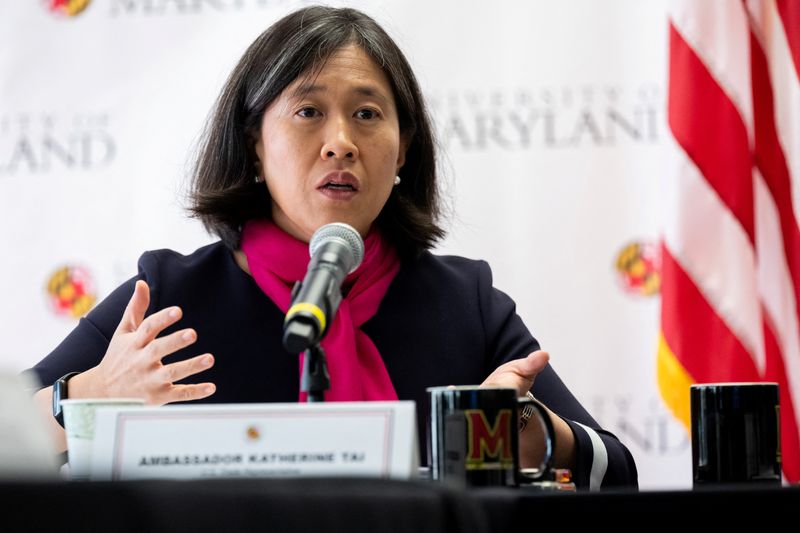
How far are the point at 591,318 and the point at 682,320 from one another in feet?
0.87

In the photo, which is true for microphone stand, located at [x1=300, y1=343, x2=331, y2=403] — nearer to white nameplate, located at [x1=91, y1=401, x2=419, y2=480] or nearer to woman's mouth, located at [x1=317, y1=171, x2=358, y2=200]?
white nameplate, located at [x1=91, y1=401, x2=419, y2=480]

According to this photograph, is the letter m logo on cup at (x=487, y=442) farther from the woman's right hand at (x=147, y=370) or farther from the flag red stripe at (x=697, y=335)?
the flag red stripe at (x=697, y=335)

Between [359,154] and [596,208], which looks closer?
[359,154]

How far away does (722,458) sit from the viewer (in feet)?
4.00

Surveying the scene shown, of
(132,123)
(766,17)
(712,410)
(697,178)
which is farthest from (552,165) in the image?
(712,410)

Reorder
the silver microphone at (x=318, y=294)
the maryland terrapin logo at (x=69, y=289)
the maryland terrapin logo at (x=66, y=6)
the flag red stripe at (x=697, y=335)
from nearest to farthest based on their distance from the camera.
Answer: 1. the silver microphone at (x=318, y=294)
2. the flag red stripe at (x=697, y=335)
3. the maryland terrapin logo at (x=69, y=289)
4. the maryland terrapin logo at (x=66, y=6)

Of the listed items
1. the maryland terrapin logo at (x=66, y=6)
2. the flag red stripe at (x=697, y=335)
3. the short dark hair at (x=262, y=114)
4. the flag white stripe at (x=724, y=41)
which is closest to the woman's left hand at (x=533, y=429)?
the short dark hair at (x=262, y=114)

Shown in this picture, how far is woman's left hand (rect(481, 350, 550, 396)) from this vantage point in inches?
56.6

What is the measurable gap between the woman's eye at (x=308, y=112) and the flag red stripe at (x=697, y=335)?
1066mm

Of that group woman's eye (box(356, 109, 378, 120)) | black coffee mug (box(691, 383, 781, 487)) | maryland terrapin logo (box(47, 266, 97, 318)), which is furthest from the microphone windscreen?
maryland terrapin logo (box(47, 266, 97, 318))

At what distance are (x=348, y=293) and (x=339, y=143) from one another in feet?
0.92

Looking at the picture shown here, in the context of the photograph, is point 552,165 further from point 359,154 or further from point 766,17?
point 359,154

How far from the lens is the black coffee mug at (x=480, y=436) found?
1053mm

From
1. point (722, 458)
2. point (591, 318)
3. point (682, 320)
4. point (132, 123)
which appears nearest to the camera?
point (722, 458)
